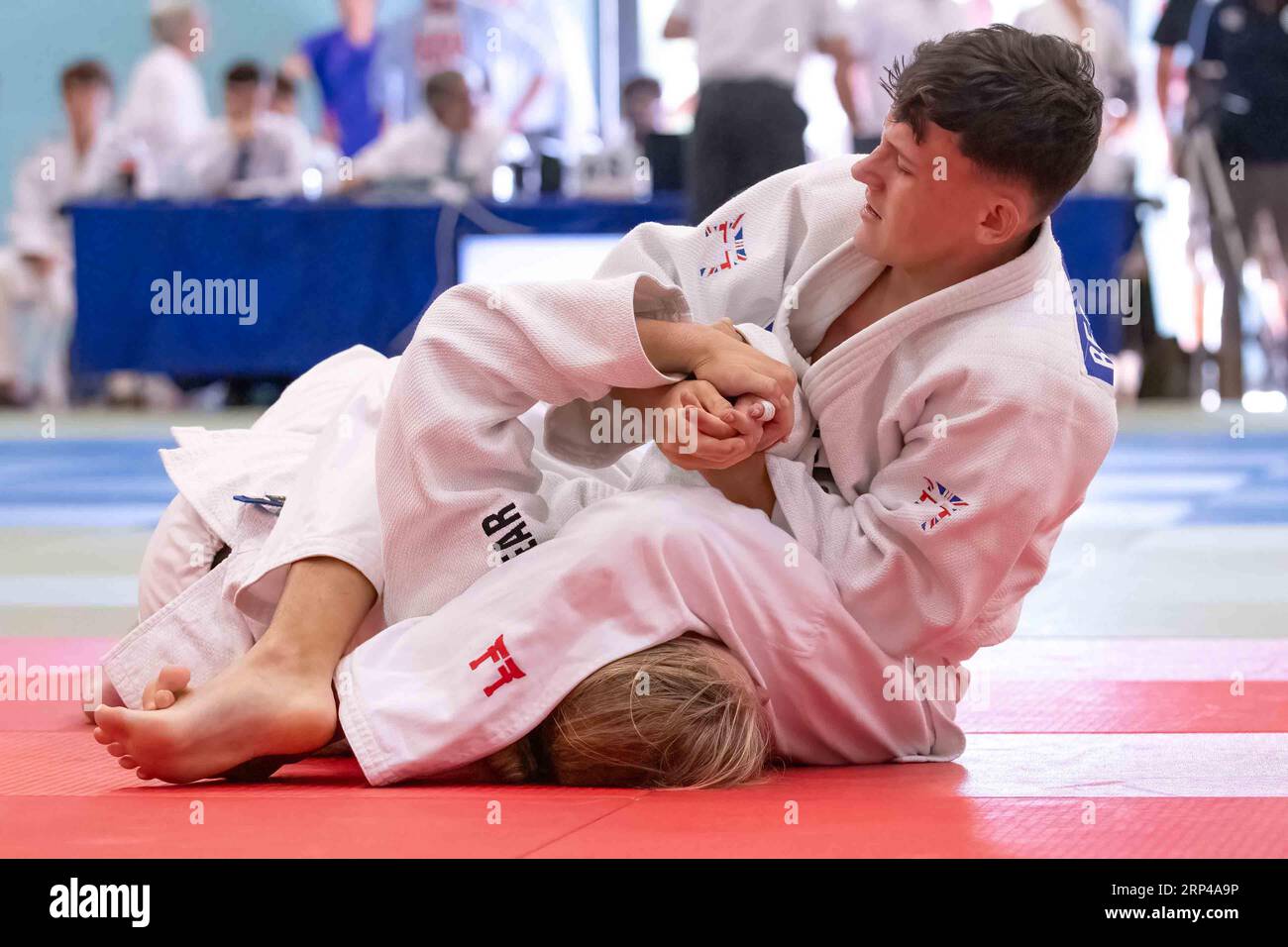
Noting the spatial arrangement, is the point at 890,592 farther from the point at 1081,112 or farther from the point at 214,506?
the point at 214,506

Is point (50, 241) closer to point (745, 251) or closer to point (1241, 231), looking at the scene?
point (1241, 231)

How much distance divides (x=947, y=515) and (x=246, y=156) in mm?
8316

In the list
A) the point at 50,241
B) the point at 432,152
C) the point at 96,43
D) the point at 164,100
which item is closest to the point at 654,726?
the point at 432,152

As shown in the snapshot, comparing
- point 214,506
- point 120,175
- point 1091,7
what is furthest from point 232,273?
point 214,506

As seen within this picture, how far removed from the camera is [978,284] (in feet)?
6.89

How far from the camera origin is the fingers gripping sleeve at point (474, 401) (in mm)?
2088

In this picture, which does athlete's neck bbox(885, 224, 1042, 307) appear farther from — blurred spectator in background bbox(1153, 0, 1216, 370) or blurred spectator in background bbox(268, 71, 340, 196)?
blurred spectator in background bbox(268, 71, 340, 196)

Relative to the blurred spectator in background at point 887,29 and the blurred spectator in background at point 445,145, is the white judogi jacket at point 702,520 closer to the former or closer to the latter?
the blurred spectator in background at point 887,29

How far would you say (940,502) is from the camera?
206 centimetres

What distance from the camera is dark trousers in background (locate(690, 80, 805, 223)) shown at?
598cm

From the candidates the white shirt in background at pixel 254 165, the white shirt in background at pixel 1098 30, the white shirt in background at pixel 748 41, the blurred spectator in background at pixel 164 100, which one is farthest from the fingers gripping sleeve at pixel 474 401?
the blurred spectator in background at pixel 164 100

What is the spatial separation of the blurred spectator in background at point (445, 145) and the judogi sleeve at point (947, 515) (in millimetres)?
7267

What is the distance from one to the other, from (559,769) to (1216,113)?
7933 millimetres

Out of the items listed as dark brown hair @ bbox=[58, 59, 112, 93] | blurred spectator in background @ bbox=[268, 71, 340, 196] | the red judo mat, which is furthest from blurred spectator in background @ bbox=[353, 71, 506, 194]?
the red judo mat
